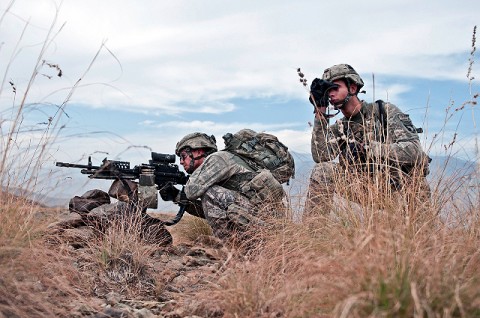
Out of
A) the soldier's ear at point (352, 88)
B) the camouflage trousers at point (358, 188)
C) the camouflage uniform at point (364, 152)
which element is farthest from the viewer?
the soldier's ear at point (352, 88)

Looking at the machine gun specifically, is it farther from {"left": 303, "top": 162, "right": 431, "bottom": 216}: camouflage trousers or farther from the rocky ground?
{"left": 303, "top": 162, "right": 431, "bottom": 216}: camouflage trousers

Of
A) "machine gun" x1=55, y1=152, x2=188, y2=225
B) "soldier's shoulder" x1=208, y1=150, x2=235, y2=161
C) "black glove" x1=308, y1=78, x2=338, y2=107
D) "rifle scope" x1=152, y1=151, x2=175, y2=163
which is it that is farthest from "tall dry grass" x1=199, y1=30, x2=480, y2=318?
"rifle scope" x1=152, y1=151, x2=175, y2=163

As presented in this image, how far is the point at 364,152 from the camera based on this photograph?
4.92m

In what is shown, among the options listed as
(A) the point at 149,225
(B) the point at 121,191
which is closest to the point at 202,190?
(A) the point at 149,225

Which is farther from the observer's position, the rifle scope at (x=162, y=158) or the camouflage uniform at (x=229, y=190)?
the rifle scope at (x=162, y=158)

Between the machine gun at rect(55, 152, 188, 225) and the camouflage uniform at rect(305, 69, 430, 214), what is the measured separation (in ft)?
6.63

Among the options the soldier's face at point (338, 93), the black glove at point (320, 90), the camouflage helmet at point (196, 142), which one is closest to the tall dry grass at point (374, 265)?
the black glove at point (320, 90)

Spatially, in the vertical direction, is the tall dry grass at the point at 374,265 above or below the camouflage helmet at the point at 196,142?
below

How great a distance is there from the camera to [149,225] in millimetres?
6570

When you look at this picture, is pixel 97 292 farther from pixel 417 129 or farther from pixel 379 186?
pixel 417 129

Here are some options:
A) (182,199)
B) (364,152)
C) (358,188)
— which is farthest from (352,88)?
(182,199)

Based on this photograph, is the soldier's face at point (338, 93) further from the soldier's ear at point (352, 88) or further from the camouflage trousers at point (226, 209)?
the camouflage trousers at point (226, 209)

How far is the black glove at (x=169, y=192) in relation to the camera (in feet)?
23.6

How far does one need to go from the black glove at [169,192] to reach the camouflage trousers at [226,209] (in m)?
1.00
